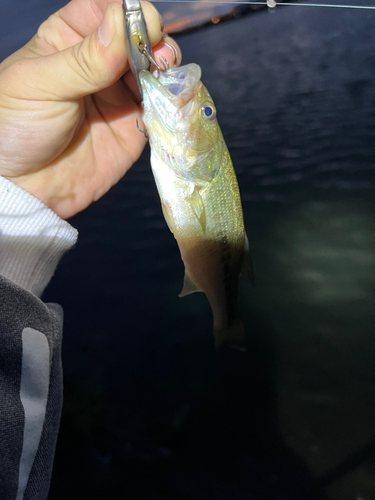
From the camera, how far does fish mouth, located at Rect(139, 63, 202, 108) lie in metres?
1.32

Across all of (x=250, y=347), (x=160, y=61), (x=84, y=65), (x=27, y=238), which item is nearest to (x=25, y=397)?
(x=27, y=238)

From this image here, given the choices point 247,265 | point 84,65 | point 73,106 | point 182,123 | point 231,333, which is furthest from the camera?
point 231,333

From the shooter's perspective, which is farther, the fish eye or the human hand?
the fish eye

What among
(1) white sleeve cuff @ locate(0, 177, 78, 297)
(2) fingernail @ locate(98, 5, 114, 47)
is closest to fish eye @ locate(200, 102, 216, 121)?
(2) fingernail @ locate(98, 5, 114, 47)

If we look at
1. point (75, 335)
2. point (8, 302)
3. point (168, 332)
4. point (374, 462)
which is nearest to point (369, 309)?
point (374, 462)

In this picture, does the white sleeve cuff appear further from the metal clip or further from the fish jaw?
the metal clip

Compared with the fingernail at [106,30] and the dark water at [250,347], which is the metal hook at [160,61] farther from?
the dark water at [250,347]

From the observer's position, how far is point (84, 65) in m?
1.29

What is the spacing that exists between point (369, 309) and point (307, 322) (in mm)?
800

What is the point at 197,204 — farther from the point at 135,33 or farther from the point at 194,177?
the point at 135,33

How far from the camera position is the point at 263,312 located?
12.8 feet

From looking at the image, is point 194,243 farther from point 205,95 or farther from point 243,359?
point 243,359

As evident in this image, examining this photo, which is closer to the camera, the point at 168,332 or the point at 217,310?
the point at 217,310

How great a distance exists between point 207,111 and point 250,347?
291 centimetres
